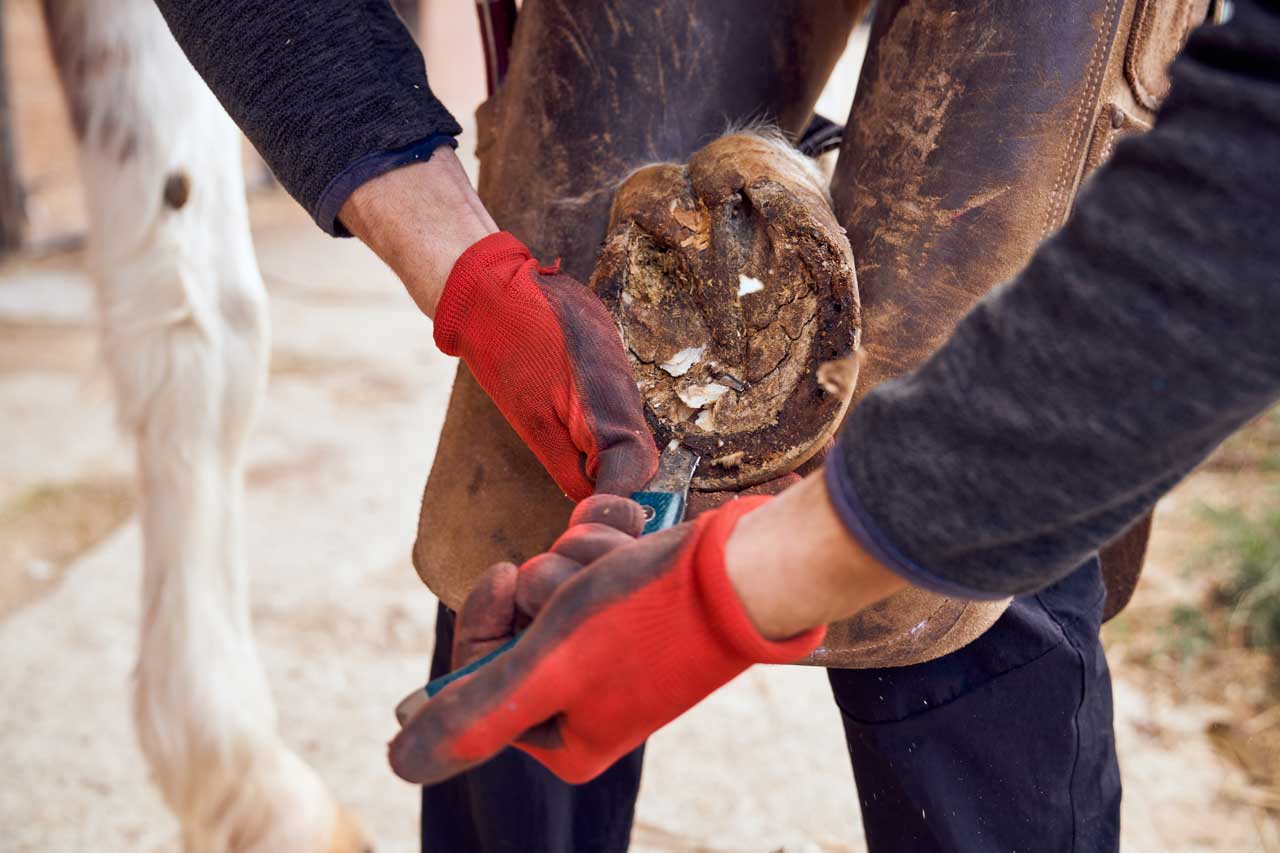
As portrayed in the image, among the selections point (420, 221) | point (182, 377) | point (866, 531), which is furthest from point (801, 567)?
point (182, 377)

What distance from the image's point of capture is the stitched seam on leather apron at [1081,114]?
0.73 metres

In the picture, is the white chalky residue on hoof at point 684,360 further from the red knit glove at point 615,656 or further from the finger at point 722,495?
the red knit glove at point 615,656

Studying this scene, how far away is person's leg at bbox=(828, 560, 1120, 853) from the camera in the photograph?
75 cm

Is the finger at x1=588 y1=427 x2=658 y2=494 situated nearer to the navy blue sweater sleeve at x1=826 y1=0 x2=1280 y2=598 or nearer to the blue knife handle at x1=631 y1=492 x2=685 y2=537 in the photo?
the blue knife handle at x1=631 y1=492 x2=685 y2=537

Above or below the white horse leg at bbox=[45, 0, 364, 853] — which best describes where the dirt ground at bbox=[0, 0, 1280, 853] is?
below

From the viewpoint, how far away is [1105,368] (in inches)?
17.1

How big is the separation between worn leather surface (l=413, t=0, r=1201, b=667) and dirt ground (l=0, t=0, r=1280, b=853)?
1.89 ft

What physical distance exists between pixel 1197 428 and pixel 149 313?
43.2 inches

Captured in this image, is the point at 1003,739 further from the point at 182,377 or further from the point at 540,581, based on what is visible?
the point at 182,377

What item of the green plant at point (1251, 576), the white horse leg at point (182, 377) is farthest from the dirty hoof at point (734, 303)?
the green plant at point (1251, 576)

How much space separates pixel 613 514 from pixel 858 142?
1.34 ft

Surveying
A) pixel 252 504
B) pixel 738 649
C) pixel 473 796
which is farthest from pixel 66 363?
pixel 738 649

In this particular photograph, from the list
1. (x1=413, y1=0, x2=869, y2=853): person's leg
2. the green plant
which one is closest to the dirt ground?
the green plant

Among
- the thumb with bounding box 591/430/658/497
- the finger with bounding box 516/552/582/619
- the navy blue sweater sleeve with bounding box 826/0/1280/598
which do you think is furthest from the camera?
the thumb with bounding box 591/430/658/497
